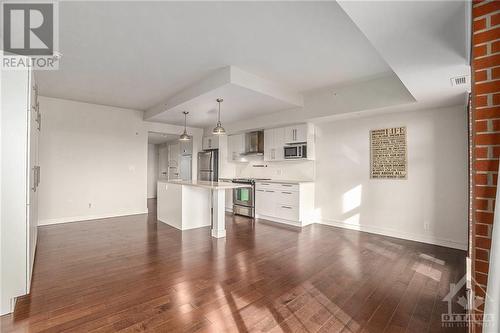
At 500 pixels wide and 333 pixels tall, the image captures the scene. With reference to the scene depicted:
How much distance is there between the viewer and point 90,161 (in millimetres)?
5645

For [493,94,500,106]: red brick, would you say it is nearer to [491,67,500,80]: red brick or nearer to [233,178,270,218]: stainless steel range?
[491,67,500,80]: red brick

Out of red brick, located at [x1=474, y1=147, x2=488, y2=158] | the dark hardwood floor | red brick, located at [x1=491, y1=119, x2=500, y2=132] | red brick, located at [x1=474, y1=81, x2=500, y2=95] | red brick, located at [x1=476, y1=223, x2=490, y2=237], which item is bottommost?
the dark hardwood floor

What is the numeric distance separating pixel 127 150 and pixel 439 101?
6588 mm

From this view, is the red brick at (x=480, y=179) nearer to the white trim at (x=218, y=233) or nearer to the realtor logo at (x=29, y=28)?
the white trim at (x=218, y=233)

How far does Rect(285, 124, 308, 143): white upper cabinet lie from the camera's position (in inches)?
203

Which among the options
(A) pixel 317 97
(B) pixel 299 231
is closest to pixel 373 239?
(B) pixel 299 231

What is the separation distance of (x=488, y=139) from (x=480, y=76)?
13.8 inches

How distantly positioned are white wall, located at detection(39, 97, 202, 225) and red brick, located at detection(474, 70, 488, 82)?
21.6ft

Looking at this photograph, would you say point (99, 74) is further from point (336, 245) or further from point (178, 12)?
point (336, 245)

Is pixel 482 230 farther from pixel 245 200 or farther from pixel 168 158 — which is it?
pixel 168 158

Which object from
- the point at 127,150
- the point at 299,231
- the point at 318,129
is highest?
the point at 318,129

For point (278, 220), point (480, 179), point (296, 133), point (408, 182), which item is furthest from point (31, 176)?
point (408, 182)

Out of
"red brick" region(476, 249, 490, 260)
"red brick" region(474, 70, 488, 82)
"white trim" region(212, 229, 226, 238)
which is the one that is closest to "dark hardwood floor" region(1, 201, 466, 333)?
"white trim" region(212, 229, 226, 238)

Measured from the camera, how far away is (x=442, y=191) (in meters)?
3.79
